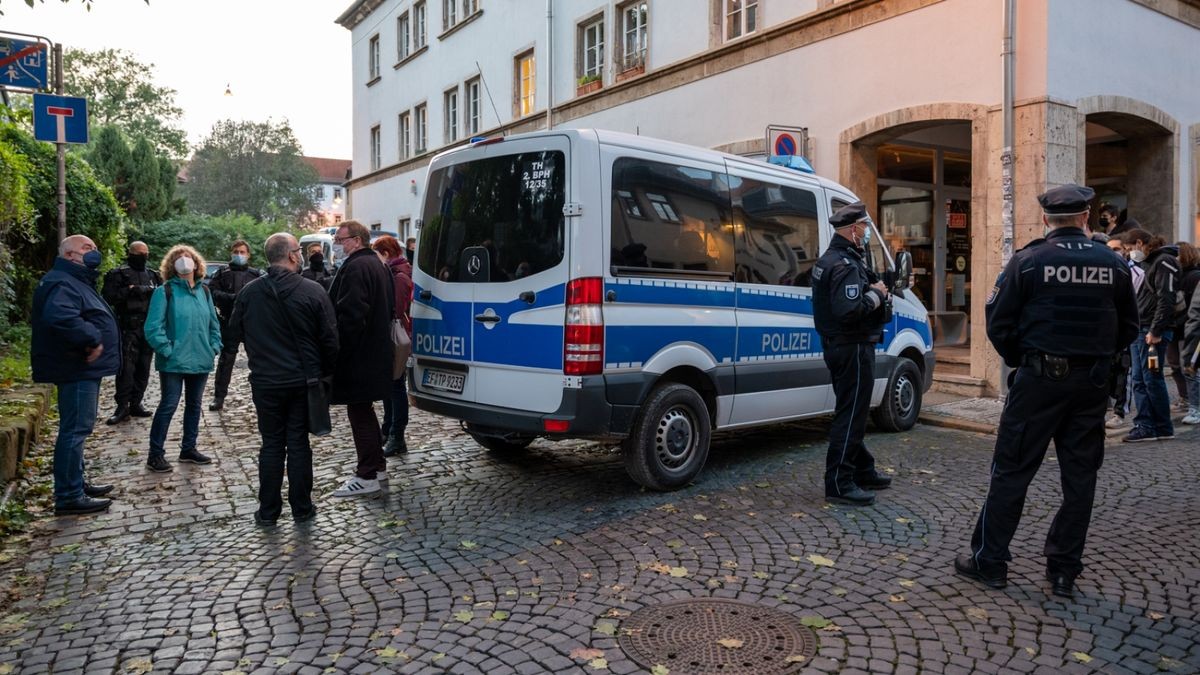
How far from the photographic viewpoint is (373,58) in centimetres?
2923

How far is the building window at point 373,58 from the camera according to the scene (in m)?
29.0

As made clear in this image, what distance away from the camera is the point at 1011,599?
4.11 meters

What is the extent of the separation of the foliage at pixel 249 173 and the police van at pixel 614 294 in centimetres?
6605

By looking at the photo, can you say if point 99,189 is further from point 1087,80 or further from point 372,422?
point 1087,80

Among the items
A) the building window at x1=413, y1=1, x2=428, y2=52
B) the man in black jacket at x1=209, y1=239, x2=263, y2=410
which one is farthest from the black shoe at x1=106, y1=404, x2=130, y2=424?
the building window at x1=413, y1=1, x2=428, y2=52

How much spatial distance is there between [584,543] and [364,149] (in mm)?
26847

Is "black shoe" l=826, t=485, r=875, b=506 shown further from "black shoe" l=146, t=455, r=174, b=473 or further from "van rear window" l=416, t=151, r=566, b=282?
"black shoe" l=146, t=455, r=174, b=473

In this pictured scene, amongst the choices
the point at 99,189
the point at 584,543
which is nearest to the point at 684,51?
the point at 99,189

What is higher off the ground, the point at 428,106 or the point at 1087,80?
the point at 428,106

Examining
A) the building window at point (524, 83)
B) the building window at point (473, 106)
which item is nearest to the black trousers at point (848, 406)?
the building window at point (524, 83)

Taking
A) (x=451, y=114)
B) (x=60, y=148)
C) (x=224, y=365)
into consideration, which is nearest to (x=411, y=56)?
(x=451, y=114)

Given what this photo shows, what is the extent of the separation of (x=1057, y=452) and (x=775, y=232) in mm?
3078

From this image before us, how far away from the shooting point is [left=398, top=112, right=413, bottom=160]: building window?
86.1 ft

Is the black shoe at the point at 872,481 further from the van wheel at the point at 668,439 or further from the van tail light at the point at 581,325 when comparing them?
the van tail light at the point at 581,325
